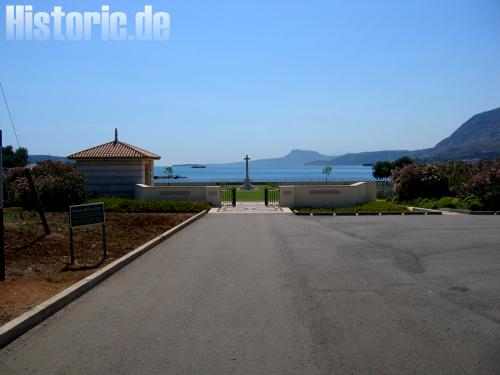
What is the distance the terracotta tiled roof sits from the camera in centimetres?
2880

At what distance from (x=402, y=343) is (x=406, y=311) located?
1.34m

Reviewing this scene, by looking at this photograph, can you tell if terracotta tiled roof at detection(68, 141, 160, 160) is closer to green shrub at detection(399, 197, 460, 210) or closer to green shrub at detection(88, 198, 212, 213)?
green shrub at detection(88, 198, 212, 213)

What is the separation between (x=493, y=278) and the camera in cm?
891

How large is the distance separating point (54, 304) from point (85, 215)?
3732 mm

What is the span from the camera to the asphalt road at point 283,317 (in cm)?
514

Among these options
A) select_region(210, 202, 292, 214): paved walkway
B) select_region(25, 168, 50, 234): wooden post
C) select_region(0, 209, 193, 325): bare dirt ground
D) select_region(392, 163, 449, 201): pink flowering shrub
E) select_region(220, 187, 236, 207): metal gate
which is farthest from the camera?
select_region(392, 163, 449, 201): pink flowering shrub

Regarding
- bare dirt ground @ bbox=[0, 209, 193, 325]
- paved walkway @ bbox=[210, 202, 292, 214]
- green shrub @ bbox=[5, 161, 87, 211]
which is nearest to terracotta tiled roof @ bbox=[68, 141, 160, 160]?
green shrub @ bbox=[5, 161, 87, 211]

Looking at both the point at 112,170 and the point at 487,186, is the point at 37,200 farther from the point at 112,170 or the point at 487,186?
the point at 487,186

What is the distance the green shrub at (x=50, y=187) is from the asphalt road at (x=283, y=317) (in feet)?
43.3

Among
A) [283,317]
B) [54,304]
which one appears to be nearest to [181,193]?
[54,304]

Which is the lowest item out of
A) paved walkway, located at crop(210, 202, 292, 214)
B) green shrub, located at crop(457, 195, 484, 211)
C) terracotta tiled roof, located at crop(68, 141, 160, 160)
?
paved walkway, located at crop(210, 202, 292, 214)

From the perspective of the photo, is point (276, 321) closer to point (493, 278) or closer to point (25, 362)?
point (25, 362)

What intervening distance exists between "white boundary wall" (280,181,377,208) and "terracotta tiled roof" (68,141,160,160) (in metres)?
7.86

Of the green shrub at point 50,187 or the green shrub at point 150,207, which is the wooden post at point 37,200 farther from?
the green shrub at point 50,187
